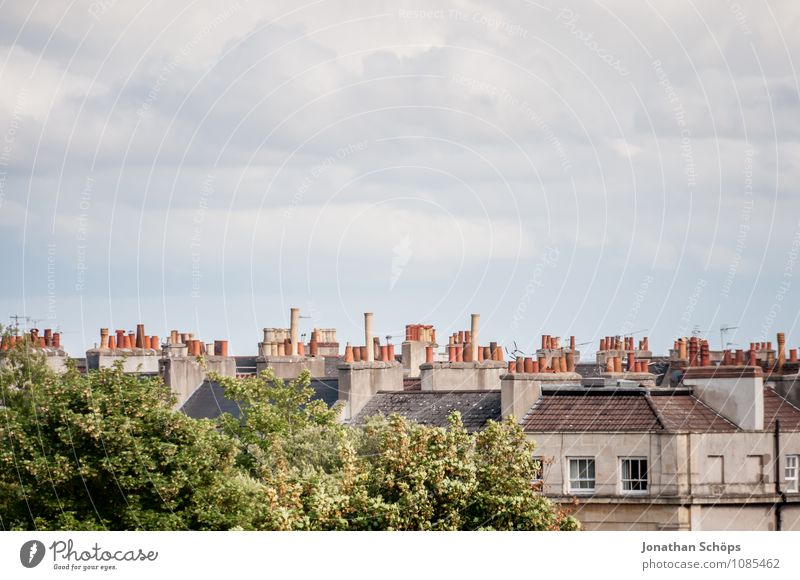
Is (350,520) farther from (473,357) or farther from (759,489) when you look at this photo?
(473,357)

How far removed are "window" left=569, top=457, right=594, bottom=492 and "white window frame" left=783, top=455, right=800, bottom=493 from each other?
8084 mm

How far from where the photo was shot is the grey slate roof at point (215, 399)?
3142 inches

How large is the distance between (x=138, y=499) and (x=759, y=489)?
2827 cm

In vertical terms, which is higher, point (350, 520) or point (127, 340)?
point (127, 340)

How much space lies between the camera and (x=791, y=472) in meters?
65.6

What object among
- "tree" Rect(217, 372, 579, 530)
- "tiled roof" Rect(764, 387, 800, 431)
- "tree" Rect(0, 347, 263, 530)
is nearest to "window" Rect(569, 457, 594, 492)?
"tiled roof" Rect(764, 387, 800, 431)

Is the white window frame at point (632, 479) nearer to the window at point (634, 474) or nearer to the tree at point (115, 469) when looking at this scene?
the window at point (634, 474)

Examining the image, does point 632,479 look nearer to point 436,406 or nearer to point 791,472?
point 791,472

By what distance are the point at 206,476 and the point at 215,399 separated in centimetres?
3360

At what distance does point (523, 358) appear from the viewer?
2685 inches

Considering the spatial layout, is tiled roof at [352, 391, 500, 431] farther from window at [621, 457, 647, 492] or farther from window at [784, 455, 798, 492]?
window at [784, 455, 798, 492]

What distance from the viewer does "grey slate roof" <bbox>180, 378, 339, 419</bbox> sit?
79812 mm

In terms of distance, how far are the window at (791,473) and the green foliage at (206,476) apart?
63.1ft
